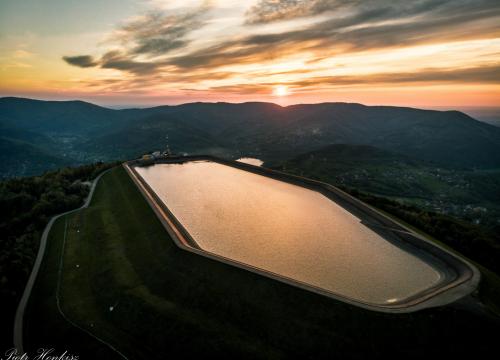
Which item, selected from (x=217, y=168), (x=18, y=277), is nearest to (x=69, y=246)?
(x=18, y=277)

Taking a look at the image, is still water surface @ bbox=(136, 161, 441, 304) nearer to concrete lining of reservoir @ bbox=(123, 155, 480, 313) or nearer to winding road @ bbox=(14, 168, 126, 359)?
concrete lining of reservoir @ bbox=(123, 155, 480, 313)

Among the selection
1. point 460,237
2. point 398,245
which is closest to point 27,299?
point 398,245

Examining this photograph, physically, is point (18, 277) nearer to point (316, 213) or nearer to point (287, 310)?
point (287, 310)

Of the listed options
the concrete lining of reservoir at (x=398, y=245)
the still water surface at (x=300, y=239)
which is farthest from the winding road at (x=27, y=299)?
the still water surface at (x=300, y=239)

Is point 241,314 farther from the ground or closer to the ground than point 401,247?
farther from the ground

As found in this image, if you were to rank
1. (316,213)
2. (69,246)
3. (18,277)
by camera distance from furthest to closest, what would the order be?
(316,213), (69,246), (18,277)

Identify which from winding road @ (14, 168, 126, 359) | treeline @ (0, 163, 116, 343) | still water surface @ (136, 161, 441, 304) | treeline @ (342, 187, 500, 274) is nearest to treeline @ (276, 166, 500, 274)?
treeline @ (342, 187, 500, 274)
